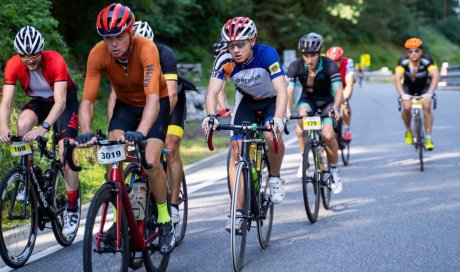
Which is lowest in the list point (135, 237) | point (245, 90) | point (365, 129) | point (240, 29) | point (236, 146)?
point (365, 129)

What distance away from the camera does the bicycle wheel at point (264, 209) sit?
20.8ft

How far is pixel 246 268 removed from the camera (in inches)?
228

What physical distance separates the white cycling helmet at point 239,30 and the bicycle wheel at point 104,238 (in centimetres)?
201

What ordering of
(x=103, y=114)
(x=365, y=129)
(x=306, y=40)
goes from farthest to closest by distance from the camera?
(x=365, y=129) < (x=103, y=114) < (x=306, y=40)

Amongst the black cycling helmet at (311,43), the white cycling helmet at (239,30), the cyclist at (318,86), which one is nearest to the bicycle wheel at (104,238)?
the white cycling helmet at (239,30)

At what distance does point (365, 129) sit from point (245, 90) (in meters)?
13.0

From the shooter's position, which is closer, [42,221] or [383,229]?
[42,221]

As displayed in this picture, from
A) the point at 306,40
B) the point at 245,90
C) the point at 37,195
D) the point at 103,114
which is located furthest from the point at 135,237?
the point at 103,114

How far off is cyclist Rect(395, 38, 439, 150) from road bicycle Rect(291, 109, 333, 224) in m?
3.50

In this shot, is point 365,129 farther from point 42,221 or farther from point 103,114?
point 42,221

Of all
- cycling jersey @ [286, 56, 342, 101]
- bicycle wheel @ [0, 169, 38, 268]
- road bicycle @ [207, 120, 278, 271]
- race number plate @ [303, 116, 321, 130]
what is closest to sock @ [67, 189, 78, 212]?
bicycle wheel @ [0, 169, 38, 268]

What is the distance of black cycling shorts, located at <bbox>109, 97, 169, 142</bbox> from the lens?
552 cm

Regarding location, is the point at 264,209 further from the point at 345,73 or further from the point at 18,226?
the point at 345,73

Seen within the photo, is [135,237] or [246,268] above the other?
[135,237]
